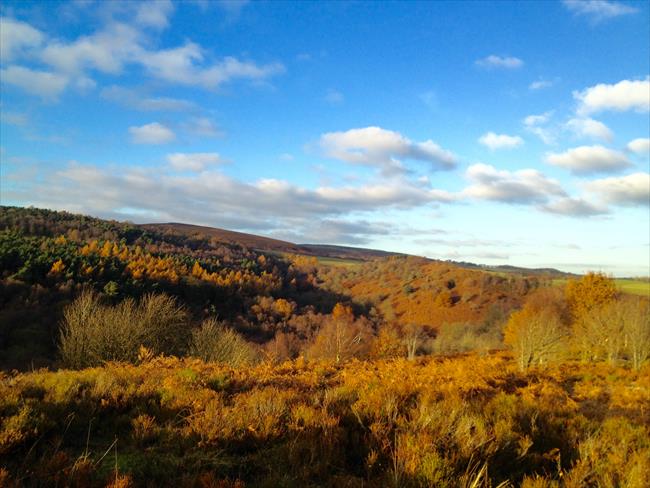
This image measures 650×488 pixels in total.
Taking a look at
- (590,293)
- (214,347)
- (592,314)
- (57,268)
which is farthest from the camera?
(57,268)

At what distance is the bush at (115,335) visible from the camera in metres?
21.8

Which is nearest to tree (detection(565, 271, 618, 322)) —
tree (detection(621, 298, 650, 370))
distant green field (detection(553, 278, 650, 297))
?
tree (detection(621, 298, 650, 370))

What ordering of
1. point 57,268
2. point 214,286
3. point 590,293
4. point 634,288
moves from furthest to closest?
point 214,286
point 634,288
point 57,268
point 590,293

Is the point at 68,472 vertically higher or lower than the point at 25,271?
Result: higher

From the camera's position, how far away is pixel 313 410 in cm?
598

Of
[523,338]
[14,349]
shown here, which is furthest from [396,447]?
[14,349]

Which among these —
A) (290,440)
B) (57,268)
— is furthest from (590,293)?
(57,268)

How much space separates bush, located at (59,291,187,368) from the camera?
21766 millimetres

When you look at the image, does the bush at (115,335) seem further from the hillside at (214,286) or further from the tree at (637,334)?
the tree at (637,334)

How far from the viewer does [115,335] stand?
22.4m

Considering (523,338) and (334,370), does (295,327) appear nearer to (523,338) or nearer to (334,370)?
(523,338)

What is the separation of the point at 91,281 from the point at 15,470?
7496cm

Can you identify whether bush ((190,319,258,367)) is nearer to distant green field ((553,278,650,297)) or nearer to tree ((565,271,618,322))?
tree ((565,271,618,322))

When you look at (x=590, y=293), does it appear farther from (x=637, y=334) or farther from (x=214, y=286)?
(x=214, y=286)
